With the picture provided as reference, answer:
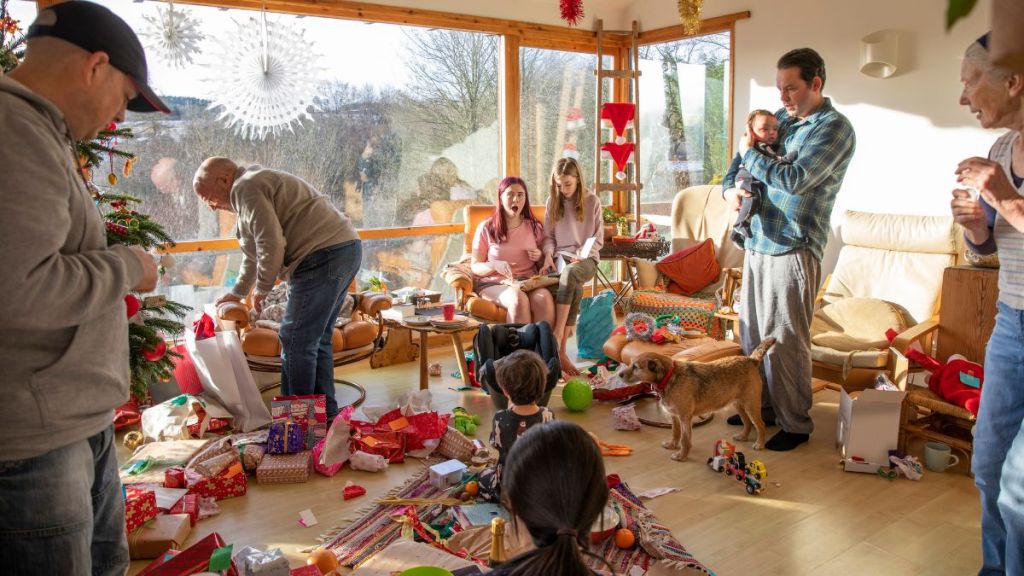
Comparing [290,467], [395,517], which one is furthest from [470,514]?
[290,467]

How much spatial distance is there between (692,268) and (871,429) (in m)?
2.20

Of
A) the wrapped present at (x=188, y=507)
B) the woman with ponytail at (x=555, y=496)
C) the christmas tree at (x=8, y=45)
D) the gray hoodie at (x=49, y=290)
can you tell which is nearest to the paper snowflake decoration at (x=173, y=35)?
the christmas tree at (x=8, y=45)

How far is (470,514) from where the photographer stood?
279 centimetres

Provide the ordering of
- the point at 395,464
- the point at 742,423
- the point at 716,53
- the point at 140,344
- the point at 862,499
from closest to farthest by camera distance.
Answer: the point at 862,499
the point at 140,344
the point at 395,464
the point at 742,423
the point at 716,53

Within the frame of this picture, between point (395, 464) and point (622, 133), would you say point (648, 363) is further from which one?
point (622, 133)

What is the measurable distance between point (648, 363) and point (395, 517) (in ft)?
4.21

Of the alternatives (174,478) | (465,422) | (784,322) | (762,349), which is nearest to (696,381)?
(762,349)

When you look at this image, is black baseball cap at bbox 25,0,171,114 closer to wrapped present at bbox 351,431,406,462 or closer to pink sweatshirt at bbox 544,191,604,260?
wrapped present at bbox 351,431,406,462

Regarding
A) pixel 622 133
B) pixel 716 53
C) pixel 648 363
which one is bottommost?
pixel 648 363

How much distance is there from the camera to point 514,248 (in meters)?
5.06

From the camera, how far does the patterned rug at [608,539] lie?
8.18 feet

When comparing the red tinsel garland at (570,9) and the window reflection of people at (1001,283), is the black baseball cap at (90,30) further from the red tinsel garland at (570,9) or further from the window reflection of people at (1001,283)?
the red tinsel garland at (570,9)

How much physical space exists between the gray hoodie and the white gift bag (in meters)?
2.54

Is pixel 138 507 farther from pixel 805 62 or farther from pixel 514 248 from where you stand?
pixel 805 62
